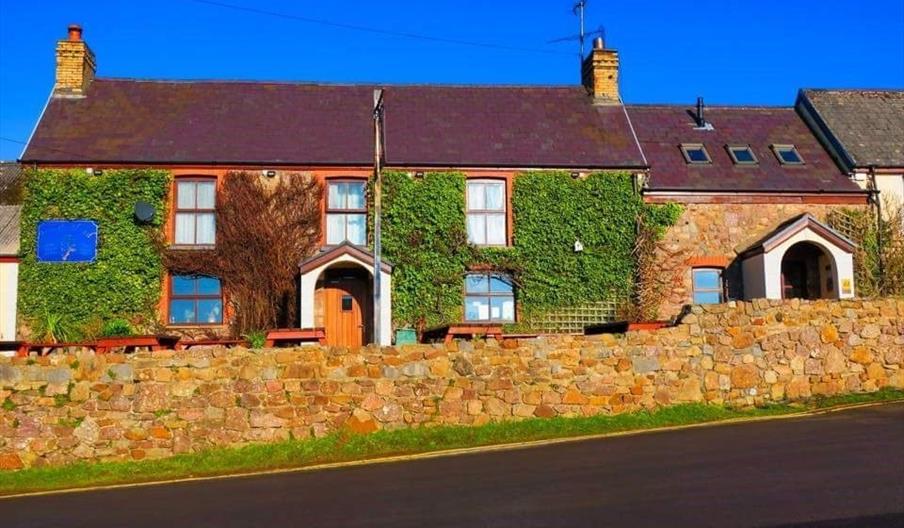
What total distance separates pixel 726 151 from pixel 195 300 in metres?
16.1

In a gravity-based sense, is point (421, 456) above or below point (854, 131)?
below

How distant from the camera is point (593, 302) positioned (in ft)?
74.9

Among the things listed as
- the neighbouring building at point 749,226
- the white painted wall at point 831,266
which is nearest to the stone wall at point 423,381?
the white painted wall at point 831,266

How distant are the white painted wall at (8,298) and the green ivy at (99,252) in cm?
23

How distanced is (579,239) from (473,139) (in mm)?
4277

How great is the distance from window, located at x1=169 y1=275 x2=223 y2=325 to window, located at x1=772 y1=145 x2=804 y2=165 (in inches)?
663

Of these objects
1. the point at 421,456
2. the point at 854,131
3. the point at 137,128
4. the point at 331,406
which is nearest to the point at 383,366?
the point at 331,406

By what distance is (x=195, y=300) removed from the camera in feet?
72.6

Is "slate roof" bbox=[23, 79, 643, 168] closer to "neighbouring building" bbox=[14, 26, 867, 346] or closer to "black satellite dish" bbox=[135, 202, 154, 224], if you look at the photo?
"neighbouring building" bbox=[14, 26, 867, 346]

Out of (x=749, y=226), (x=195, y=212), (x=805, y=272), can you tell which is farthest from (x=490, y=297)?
(x=805, y=272)

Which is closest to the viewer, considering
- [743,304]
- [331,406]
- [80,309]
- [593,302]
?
[331,406]

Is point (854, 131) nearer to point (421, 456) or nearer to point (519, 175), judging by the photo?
point (519, 175)

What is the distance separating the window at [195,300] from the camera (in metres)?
22.0

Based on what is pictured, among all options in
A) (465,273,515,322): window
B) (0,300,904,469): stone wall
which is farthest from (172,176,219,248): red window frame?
(0,300,904,469): stone wall
